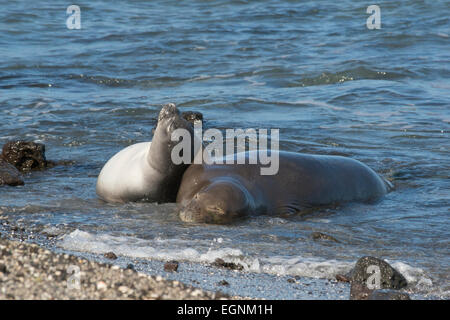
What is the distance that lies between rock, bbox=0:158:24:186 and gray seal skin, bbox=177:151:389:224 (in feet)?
5.07

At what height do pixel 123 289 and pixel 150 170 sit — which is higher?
pixel 150 170

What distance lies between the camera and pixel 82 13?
1939 centimetres

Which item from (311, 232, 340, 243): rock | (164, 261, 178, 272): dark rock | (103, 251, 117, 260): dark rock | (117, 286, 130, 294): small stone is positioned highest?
(117, 286, 130, 294): small stone

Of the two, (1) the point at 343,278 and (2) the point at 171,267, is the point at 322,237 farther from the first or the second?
(2) the point at 171,267

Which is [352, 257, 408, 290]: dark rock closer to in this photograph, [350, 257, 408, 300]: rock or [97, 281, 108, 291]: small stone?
[350, 257, 408, 300]: rock

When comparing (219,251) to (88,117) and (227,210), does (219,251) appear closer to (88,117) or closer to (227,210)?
(227,210)

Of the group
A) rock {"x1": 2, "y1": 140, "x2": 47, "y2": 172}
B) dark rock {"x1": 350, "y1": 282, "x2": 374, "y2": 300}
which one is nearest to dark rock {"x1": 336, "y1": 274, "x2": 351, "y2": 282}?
dark rock {"x1": 350, "y1": 282, "x2": 374, "y2": 300}

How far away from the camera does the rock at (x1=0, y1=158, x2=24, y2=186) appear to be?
6.63 m

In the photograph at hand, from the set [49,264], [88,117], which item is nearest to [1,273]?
[49,264]

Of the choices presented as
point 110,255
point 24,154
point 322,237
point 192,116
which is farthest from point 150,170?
point 192,116

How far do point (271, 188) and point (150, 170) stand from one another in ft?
2.95

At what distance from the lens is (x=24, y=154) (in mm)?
7191

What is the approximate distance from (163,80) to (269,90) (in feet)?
5.78

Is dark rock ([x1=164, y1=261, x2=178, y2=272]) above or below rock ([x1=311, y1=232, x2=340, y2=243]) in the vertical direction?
above
